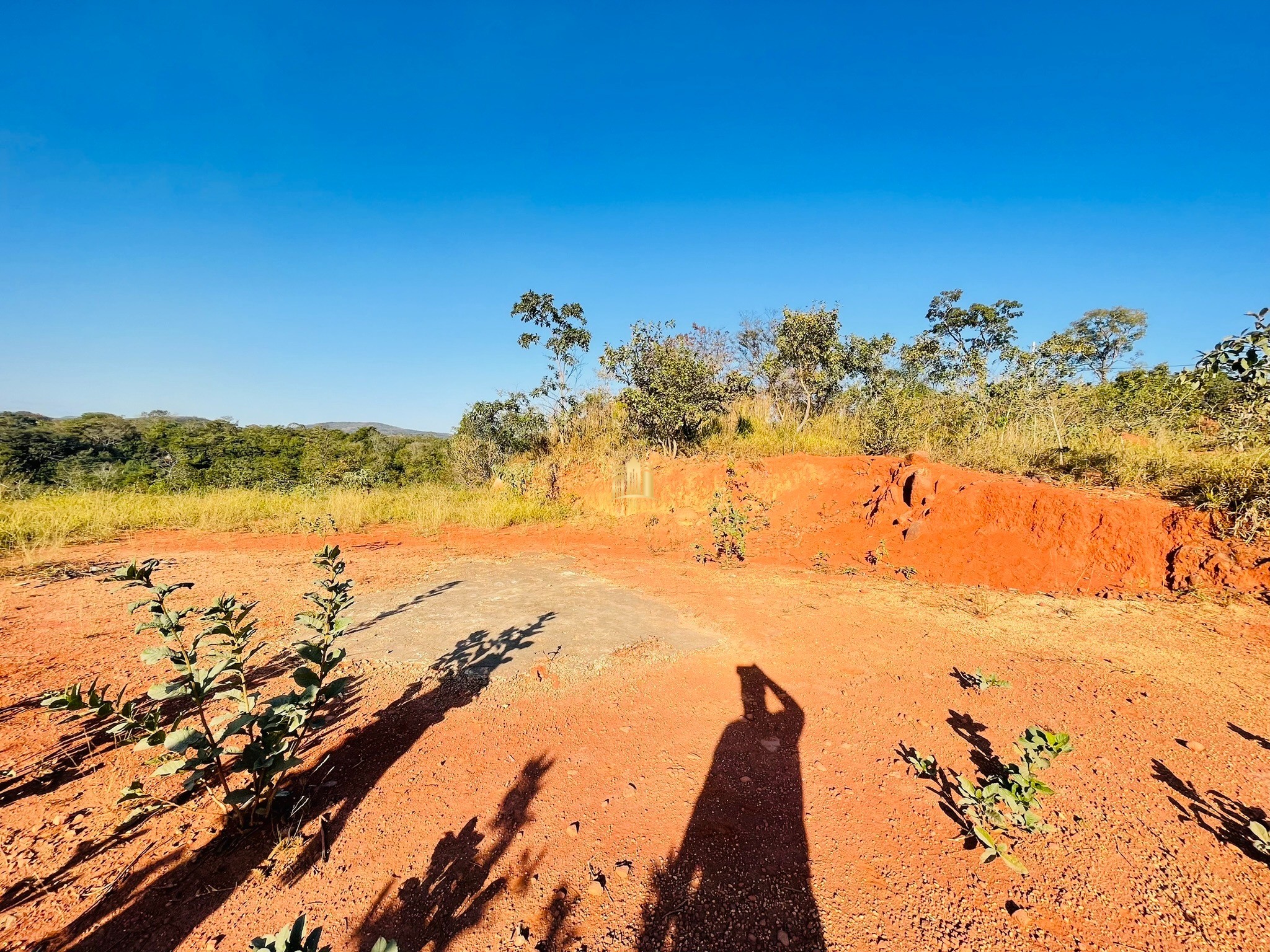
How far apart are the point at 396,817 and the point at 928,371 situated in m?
16.8

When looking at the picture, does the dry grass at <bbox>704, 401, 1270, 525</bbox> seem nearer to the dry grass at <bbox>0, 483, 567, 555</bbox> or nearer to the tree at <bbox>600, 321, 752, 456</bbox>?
the tree at <bbox>600, 321, 752, 456</bbox>

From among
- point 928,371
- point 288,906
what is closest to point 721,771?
point 288,906

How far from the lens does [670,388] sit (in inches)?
413

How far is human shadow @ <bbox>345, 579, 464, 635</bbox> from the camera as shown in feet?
14.8

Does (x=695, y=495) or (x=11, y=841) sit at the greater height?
(x=695, y=495)

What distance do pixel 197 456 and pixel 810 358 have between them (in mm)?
23112

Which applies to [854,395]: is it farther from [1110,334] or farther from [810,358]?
[1110,334]

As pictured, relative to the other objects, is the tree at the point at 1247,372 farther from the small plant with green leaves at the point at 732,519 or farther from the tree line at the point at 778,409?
the small plant with green leaves at the point at 732,519

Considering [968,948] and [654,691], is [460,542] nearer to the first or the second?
[654,691]

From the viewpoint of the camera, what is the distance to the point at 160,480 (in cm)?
1348

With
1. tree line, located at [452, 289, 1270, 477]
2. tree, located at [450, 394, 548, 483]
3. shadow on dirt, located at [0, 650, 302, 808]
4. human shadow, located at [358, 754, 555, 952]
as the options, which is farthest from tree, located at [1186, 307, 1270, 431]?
tree, located at [450, 394, 548, 483]

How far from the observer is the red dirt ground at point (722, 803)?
1.70 m

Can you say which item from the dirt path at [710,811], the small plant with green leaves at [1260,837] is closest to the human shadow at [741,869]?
the dirt path at [710,811]

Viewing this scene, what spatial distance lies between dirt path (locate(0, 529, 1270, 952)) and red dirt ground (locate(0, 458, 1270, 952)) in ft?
0.04
